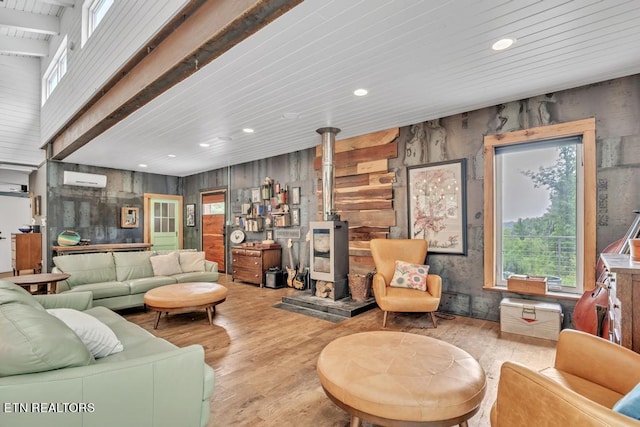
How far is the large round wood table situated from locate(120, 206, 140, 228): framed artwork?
7.17 m

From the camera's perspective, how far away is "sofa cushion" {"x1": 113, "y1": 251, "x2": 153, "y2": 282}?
4.36 meters

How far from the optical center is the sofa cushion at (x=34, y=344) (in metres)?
1.11

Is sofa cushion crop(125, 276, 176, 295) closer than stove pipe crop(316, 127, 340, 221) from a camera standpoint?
Yes

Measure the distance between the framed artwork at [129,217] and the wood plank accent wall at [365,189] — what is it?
528 centimetres

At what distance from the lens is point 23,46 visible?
5.19 metres

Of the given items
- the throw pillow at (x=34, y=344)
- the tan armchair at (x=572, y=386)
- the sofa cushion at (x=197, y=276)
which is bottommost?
the sofa cushion at (x=197, y=276)

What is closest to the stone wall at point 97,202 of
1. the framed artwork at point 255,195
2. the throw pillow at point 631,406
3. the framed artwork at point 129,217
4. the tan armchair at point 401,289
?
the framed artwork at point 129,217

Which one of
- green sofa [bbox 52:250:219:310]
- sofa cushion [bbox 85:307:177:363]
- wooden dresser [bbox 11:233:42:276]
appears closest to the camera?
sofa cushion [bbox 85:307:177:363]

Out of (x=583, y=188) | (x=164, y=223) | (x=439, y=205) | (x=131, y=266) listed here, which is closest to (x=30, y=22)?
(x=131, y=266)

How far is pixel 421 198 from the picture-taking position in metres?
4.27

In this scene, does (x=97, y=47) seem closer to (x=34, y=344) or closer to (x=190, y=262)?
(x=190, y=262)

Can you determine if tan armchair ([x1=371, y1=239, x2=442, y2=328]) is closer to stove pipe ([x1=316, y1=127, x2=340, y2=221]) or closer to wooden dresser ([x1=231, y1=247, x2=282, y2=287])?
stove pipe ([x1=316, y1=127, x2=340, y2=221])

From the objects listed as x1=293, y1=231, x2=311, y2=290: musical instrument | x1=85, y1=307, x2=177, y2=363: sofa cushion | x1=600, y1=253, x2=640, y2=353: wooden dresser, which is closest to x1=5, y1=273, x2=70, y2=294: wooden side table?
x1=85, y1=307, x2=177, y2=363: sofa cushion

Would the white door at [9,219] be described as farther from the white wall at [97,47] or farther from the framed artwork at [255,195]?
the framed artwork at [255,195]
